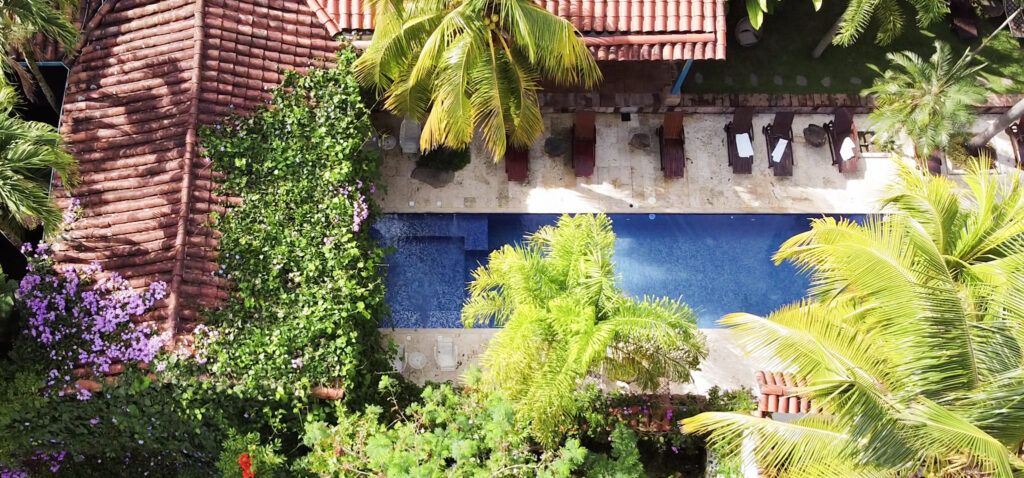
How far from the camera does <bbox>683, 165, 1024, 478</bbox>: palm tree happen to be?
7.69 m

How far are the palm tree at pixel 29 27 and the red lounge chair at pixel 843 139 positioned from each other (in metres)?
14.0

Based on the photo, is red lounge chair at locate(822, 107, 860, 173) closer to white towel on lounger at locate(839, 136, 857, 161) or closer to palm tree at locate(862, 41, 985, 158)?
white towel on lounger at locate(839, 136, 857, 161)

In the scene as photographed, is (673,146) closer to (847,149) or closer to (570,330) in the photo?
(847,149)

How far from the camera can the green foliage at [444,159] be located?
1576 centimetres

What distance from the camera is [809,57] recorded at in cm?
1716

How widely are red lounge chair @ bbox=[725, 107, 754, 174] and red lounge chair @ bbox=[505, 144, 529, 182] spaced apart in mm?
4266

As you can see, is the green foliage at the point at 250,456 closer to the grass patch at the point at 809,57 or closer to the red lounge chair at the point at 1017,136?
the grass patch at the point at 809,57

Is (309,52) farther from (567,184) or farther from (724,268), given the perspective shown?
(724,268)

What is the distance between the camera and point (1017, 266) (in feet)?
29.0

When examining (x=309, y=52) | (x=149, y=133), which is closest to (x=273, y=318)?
(x=149, y=133)

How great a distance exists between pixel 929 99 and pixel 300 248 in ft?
38.8

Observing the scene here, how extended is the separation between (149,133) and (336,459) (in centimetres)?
643

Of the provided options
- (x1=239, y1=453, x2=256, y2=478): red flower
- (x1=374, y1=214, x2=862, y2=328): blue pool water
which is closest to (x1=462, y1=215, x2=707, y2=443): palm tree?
(x1=239, y1=453, x2=256, y2=478): red flower

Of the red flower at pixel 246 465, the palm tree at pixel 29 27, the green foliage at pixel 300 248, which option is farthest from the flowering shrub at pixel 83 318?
the palm tree at pixel 29 27
